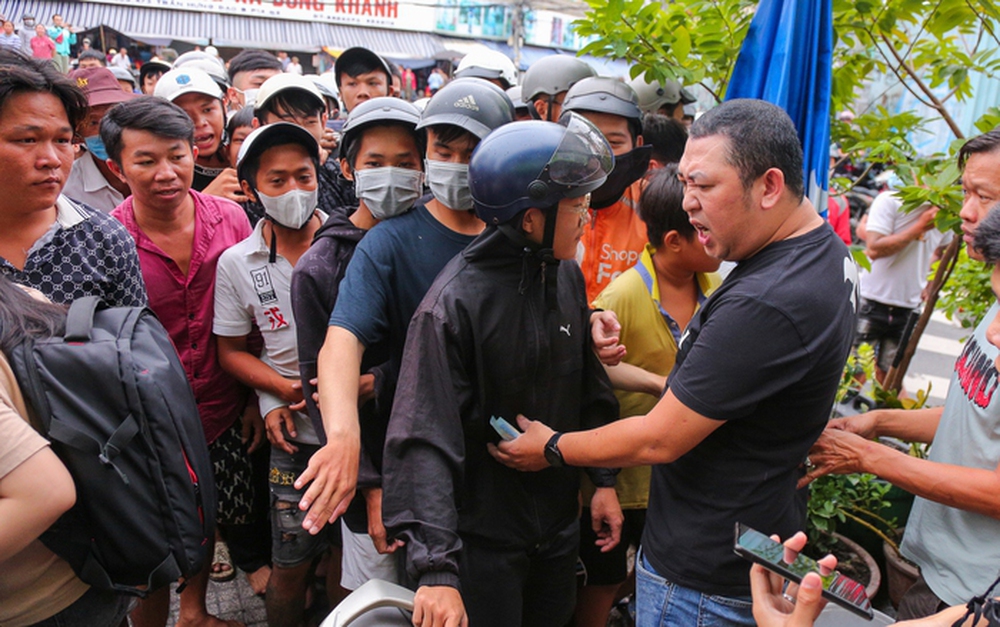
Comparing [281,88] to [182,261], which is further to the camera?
[281,88]

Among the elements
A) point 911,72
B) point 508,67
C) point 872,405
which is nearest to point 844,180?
point 911,72

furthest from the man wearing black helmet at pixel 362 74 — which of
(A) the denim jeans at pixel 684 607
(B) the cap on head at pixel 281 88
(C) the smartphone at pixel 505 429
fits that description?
(A) the denim jeans at pixel 684 607

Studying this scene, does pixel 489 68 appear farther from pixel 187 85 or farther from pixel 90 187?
pixel 90 187

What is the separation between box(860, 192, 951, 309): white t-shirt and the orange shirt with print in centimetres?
315

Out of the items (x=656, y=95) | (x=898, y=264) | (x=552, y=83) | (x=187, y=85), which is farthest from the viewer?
(x=898, y=264)

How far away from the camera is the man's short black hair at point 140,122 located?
311 centimetres

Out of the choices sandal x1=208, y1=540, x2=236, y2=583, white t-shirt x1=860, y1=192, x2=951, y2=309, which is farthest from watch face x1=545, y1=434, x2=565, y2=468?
white t-shirt x1=860, y1=192, x2=951, y2=309

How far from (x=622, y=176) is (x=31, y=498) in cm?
261

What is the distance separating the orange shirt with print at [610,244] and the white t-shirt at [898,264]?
315 cm

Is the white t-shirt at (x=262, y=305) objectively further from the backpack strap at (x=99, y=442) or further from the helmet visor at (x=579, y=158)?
the helmet visor at (x=579, y=158)

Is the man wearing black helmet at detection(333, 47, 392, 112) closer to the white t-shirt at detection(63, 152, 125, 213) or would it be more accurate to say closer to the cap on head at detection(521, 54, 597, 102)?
the cap on head at detection(521, 54, 597, 102)

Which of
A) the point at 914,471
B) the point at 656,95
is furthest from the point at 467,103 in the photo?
the point at 656,95

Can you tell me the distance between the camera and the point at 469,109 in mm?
2443

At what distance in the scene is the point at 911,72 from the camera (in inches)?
144
